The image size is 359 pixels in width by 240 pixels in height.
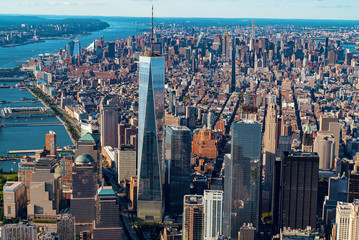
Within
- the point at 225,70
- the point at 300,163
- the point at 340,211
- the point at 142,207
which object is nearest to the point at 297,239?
the point at 340,211

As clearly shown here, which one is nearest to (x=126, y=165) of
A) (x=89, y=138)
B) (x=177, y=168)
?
(x=89, y=138)

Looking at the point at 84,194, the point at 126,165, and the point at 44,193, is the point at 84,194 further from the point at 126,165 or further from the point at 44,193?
the point at 126,165

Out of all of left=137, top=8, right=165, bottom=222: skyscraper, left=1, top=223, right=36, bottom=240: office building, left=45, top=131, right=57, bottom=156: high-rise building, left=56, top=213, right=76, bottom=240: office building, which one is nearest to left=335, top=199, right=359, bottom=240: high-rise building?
left=137, top=8, right=165, bottom=222: skyscraper

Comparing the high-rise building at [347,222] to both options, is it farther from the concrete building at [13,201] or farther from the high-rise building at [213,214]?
the concrete building at [13,201]

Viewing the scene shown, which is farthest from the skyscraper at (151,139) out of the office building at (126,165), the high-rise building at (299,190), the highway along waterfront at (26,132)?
the highway along waterfront at (26,132)

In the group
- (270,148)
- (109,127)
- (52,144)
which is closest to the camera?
(270,148)

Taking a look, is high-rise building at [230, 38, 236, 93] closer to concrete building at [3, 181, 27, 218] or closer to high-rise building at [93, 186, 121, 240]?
concrete building at [3, 181, 27, 218]

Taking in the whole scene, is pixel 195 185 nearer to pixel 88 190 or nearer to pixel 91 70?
pixel 88 190
